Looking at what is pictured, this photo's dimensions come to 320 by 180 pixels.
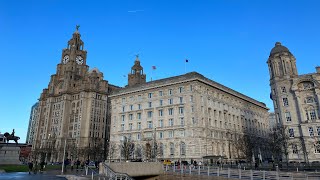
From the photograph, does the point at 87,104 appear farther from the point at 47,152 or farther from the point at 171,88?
the point at 171,88

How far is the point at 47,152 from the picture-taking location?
106m

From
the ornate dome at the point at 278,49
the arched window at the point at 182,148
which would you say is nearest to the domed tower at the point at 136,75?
the arched window at the point at 182,148

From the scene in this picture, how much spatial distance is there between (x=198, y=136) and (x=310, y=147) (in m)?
26.5

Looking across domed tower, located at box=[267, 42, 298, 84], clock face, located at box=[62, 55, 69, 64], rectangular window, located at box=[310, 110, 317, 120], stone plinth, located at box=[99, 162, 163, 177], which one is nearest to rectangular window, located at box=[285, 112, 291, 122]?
rectangular window, located at box=[310, 110, 317, 120]

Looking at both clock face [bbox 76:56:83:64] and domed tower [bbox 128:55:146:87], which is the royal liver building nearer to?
domed tower [bbox 128:55:146:87]

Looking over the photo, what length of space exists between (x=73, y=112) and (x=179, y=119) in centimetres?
6388

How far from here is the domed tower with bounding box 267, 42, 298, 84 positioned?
68.8 meters

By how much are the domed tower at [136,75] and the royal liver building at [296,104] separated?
62.5 m

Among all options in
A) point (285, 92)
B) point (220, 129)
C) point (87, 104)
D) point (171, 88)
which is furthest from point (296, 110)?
point (87, 104)

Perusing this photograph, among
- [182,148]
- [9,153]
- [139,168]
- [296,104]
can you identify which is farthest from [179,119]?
[9,153]

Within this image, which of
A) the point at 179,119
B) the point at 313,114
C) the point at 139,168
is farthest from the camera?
the point at 179,119

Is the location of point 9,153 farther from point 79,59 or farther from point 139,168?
point 79,59

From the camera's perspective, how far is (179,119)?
70.4 m

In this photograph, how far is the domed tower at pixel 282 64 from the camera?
226 feet
